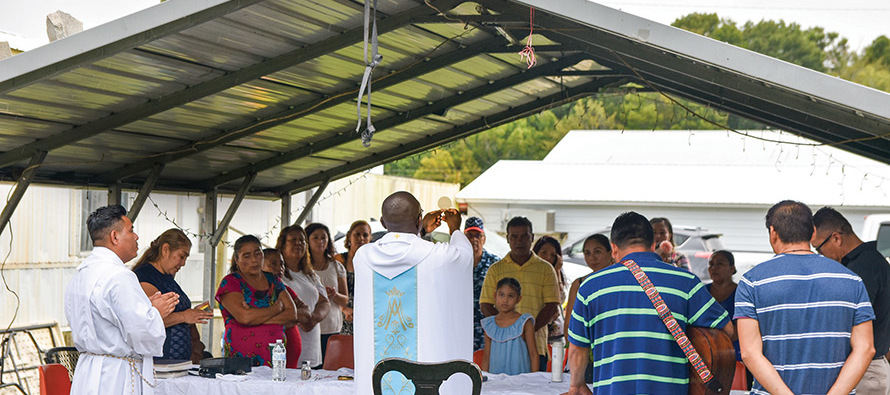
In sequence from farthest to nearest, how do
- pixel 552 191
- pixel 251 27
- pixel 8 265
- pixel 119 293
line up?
pixel 552 191, pixel 8 265, pixel 251 27, pixel 119 293

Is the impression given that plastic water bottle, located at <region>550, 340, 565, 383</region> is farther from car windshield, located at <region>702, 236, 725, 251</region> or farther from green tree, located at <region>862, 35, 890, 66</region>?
green tree, located at <region>862, 35, 890, 66</region>

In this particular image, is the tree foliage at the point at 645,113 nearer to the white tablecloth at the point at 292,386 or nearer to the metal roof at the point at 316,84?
the metal roof at the point at 316,84

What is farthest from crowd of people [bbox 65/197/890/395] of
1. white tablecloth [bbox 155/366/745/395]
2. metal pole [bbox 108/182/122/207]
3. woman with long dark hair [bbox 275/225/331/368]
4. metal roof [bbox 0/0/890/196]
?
metal pole [bbox 108/182/122/207]

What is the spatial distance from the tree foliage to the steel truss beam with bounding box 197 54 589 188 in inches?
1059

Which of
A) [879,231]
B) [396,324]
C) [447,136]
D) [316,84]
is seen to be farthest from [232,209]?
[879,231]

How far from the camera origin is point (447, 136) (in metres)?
11.1

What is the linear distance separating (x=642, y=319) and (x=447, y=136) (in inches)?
283

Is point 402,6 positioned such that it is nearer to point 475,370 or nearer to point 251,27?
point 251,27

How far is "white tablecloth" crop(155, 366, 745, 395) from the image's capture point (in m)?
5.53

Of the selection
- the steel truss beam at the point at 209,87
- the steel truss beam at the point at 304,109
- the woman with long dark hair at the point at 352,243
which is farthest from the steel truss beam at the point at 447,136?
the steel truss beam at the point at 209,87

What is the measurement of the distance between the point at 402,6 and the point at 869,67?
4693 centimetres

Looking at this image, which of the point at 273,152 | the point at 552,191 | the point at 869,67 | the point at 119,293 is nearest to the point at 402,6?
the point at 119,293

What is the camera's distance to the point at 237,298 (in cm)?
638

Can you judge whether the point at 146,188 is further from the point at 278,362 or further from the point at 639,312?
the point at 639,312
